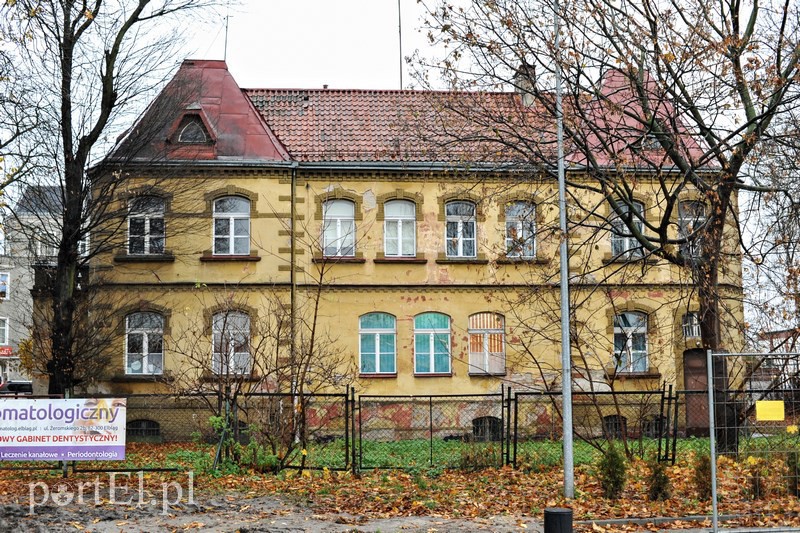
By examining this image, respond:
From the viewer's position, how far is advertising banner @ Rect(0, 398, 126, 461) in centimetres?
1645

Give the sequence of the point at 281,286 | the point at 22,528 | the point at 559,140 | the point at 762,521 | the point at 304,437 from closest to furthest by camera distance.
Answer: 1. the point at 22,528
2. the point at 762,521
3. the point at 559,140
4. the point at 304,437
5. the point at 281,286

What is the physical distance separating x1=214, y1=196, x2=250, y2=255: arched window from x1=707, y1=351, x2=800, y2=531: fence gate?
1777 centimetres

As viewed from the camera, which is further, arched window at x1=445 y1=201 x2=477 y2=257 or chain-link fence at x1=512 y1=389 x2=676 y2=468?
arched window at x1=445 y1=201 x2=477 y2=257

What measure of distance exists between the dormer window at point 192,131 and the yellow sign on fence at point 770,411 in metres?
20.7

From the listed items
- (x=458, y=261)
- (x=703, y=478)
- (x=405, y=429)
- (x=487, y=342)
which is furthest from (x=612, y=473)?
(x=458, y=261)

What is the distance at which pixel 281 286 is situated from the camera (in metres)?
28.0

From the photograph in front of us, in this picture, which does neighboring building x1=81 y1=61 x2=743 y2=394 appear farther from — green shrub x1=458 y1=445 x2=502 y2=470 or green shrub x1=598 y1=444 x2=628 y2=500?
green shrub x1=598 y1=444 x2=628 y2=500

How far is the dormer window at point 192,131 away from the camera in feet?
93.7

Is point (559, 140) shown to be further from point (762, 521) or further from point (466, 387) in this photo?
point (466, 387)

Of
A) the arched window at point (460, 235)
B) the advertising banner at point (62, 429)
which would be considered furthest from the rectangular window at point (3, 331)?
the advertising banner at point (62, 429)

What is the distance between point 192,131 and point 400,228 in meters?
7.27

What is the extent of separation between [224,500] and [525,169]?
9951 millimetres

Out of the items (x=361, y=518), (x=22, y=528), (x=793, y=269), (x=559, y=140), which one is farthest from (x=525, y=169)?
(x=22, y=528)

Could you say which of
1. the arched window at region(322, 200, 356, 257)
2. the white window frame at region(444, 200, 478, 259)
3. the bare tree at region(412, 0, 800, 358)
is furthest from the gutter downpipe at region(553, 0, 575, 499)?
the arched window at region(322, 200, 356, 257)
